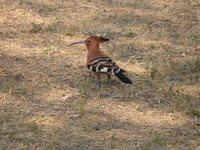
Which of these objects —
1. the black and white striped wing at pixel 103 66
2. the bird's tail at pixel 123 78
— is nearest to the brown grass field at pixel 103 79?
the bird's tail at pixel 123 78

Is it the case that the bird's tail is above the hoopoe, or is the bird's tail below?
below

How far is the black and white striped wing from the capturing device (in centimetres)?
632

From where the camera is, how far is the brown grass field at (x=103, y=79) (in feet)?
17.8

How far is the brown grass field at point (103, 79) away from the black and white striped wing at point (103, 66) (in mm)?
244

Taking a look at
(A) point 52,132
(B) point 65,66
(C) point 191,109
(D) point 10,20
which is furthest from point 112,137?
(D) point 10,20

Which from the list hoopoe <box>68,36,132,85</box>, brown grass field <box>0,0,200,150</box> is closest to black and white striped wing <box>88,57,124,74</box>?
hoopoe <box>68,36,132,85</box>

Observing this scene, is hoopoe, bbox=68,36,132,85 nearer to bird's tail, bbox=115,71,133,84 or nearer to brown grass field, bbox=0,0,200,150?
bird's tail, bbox=115,71,133,84

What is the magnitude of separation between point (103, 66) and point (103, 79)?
461 millimetres

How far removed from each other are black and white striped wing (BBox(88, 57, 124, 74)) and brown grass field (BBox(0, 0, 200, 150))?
24cm

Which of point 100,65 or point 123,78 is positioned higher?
point 100,65

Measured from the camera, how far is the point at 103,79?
22.3 ft

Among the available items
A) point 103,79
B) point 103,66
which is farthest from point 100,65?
point 103,79

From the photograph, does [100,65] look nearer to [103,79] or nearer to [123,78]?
[123,78]

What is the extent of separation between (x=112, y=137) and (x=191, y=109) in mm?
1036
